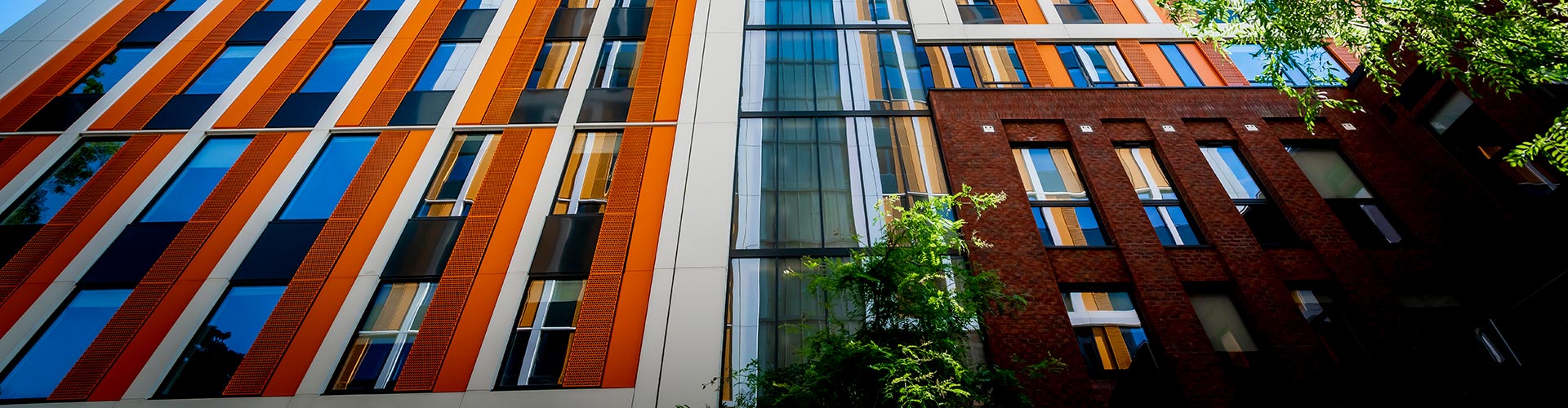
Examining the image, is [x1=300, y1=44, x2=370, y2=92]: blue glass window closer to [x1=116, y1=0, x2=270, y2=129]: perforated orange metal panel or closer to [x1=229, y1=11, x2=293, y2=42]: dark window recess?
[x1=229, y1=11, x2=293, y2=42]: dark window recess

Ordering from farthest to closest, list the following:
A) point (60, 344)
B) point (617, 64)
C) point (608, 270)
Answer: point (617, 64), point (608, 270), point (60, 344)

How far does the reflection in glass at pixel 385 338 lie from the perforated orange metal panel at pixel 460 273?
0.86 feet

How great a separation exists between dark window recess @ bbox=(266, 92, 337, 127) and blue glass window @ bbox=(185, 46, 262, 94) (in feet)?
6.72

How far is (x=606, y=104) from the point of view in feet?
54.6

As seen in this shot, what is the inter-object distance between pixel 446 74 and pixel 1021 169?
14.4 metres

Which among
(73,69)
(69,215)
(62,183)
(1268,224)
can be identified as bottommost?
(1268,224)

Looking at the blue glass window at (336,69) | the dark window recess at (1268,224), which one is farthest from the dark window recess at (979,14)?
the blue glass window at (336,69)

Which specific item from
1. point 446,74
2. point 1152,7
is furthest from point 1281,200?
point 446,74

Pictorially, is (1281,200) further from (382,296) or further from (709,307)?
(382,296)

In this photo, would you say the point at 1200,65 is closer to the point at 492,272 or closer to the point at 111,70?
the point at 492,272

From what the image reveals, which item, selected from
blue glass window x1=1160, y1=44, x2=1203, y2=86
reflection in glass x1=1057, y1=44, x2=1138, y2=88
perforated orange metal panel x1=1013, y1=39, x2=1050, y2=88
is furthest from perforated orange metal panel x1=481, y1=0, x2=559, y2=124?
blue glass window x1=1160, y1=44, x2=1203, y2=86

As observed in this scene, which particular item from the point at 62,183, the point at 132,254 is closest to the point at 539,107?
the point at 132,254

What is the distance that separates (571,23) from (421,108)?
4.85m

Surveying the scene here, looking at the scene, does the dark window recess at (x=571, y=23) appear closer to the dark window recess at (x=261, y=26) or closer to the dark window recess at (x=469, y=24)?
the dark window recess at (x=469, y=24)
